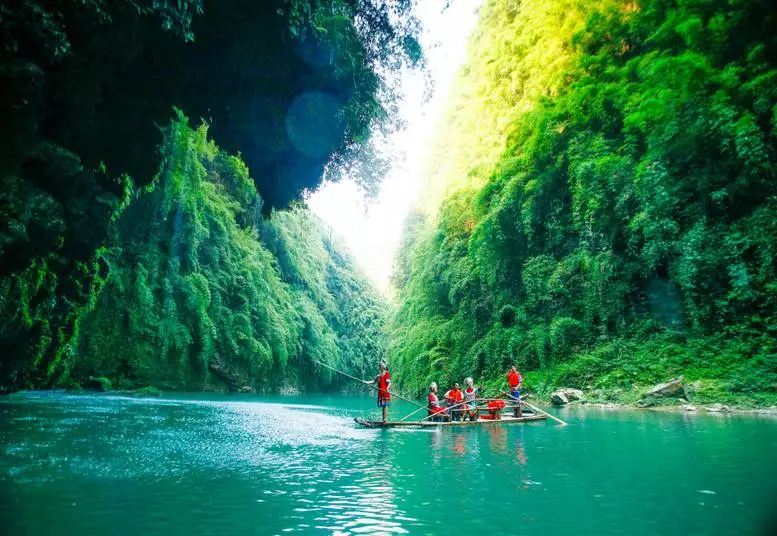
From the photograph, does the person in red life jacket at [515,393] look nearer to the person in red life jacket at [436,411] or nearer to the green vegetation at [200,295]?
the person in red life jacket at [436,411]

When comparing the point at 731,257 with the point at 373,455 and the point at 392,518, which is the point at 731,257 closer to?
the point at 373,455

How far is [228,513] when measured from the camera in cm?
460

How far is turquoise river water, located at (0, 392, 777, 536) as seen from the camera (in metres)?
4.32

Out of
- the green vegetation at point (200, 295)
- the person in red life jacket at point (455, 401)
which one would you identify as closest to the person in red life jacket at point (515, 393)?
the person in red life jacket at point (455, 401)

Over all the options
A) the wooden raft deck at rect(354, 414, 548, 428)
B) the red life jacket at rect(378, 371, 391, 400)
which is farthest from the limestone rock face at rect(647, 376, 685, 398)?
the red life jacket at rect(378, 371, 391, 400)

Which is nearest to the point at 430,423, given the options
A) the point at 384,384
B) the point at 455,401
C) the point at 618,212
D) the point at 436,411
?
the point at 436,411

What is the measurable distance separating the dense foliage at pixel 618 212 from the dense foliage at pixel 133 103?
29.5 ft

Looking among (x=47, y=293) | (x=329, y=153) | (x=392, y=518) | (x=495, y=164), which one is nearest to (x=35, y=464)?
(x=392, y=518)

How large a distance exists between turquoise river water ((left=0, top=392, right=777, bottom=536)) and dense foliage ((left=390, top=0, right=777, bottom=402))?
552cm

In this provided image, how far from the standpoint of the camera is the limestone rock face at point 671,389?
14.4 meters

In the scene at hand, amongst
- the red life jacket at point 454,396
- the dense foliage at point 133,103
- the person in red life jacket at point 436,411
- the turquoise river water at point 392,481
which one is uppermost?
the dense foliage at point 133,103

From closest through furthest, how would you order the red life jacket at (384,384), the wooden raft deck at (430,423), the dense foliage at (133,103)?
1. the dense foliage at (133,103)
2. the wooden raft deck at (430,423)
3. the red life jacket at (384,384)

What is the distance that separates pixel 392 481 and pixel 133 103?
9.95 metres

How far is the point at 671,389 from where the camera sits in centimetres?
1449
